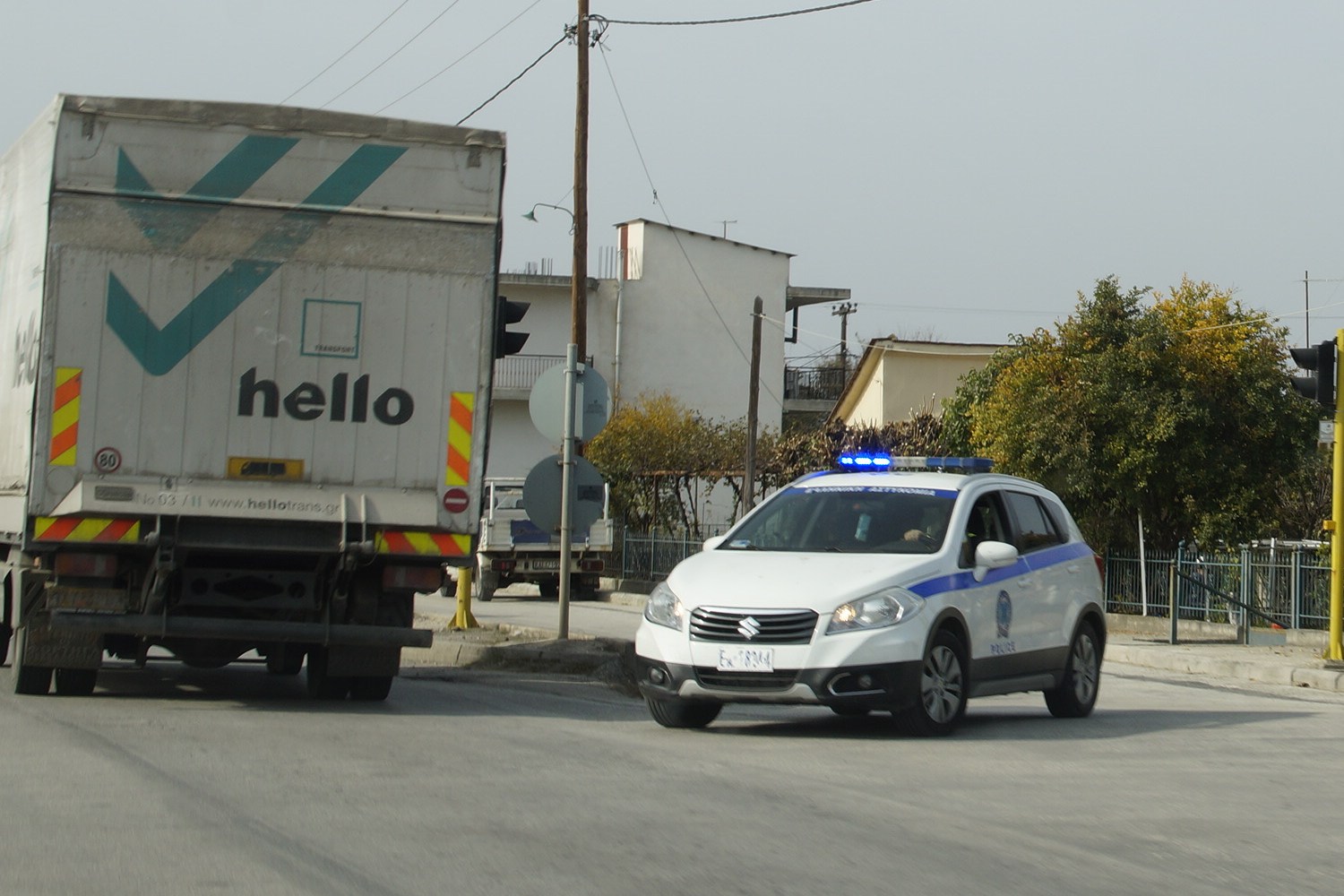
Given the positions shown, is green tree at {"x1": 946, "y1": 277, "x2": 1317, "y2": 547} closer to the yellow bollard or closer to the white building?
the yellow bollard

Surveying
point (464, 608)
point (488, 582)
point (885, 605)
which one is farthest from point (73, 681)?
point (488, 582)

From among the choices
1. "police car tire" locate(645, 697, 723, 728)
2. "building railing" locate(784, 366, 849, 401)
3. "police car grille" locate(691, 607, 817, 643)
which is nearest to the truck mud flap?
"police car tire" locate(645, 697, 723, 728)

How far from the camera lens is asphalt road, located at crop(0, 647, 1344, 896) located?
20.6ft

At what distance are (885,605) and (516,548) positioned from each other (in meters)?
23.3

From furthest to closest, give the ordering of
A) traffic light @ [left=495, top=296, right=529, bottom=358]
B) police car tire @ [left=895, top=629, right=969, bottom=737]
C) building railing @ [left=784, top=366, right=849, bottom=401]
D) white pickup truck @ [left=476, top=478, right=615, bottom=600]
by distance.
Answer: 1. building railing @ [left=784, top=366, right=849, bottom=401]
2. white pickup truck @ [left=476, top=478, right=615, bottom=600]
3. traffic light @ [left=495, top=296, right=529, bottom=358]
4. police car tire @ [left=895, top=629, right=969, bottom=737]

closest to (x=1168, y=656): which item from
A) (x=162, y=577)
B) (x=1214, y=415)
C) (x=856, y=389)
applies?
(x=1214, y=415)

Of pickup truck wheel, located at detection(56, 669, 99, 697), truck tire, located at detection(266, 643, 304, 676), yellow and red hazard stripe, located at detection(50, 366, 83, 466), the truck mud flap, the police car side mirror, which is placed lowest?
pickup truck wheel, located at detection(56, 669, 99, 697)

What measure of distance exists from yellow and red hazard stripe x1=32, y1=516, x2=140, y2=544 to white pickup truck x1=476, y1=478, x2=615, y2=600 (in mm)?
21465

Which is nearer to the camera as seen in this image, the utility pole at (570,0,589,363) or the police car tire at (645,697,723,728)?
the police car tire at (645,697,723,728)

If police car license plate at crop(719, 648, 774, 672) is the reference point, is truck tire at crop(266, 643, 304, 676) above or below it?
below

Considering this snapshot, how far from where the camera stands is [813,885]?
6.11 meters

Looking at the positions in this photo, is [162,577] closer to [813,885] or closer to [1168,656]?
[813,885]

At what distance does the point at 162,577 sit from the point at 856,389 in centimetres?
4346

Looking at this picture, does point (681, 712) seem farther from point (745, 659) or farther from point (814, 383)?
Result: point (814, 383)
